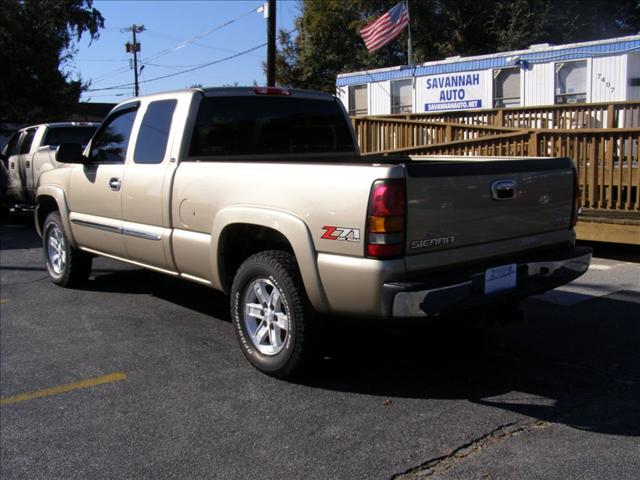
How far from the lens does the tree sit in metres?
19.7

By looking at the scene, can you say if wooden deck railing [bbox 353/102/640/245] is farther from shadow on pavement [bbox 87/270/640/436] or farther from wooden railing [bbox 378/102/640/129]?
shadow on pavement [bbox 87/270/640/436]

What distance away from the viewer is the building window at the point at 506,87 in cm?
1656

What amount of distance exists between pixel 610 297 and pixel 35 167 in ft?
33.5

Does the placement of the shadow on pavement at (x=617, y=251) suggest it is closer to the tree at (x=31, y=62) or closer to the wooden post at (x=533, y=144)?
the wooden post at (x=533, y=144)

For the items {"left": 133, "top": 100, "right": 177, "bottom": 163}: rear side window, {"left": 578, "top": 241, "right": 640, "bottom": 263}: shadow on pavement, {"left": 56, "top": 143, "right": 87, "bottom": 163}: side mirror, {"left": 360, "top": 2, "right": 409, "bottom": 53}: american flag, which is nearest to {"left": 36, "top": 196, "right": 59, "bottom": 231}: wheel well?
{"left": 56, "top": 143, "right": 87, "bottom": 163}: side mirror

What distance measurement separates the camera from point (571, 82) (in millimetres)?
15461

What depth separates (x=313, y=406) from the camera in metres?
4.20

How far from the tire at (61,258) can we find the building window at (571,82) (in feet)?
39.1

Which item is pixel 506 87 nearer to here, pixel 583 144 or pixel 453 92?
pixel 453 92

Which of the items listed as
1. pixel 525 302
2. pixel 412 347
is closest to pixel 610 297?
pixel 525 302

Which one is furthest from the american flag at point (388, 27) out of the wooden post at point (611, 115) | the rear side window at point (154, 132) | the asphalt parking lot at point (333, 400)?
the rear side window at point (154, 132)

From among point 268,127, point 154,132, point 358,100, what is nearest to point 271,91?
point 268,127

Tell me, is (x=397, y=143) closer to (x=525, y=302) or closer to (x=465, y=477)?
(x=525, y=302)

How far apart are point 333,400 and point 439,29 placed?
111 feet
